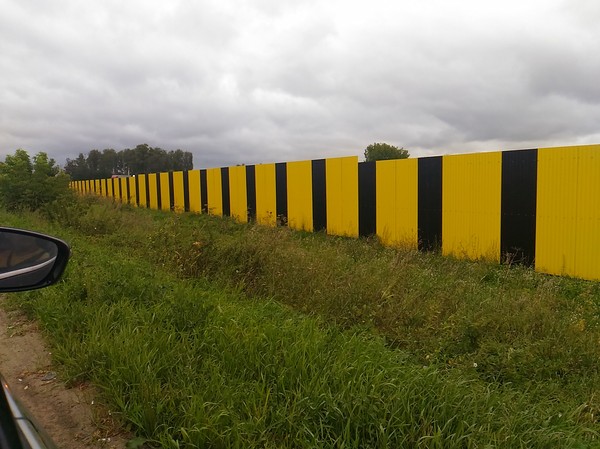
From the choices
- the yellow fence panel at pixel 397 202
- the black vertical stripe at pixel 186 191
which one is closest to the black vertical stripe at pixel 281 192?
the yellow fence panel at pixel 397 202

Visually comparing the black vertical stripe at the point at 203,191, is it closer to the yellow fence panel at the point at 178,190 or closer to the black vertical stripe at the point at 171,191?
the yellow fence panel at the point at 178,190

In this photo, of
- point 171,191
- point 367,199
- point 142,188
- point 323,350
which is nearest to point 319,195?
point 367,199

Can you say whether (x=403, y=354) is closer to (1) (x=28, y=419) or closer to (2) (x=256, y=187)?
(1) (x=28, y=419)

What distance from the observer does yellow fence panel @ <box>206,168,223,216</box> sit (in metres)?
14.9

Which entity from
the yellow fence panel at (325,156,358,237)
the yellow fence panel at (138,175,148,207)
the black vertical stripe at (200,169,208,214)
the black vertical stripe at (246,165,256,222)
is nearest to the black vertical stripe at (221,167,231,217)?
the black vertical stripe at (246,165,256,222)

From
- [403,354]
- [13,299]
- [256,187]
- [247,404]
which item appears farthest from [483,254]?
[256,187]

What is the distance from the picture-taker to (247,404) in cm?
221

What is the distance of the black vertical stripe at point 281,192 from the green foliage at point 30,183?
7.20 m

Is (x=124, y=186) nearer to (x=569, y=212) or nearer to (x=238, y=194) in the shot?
(x=238, y=194)

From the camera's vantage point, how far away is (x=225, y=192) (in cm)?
1455

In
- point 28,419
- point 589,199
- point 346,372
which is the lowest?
point 346,372

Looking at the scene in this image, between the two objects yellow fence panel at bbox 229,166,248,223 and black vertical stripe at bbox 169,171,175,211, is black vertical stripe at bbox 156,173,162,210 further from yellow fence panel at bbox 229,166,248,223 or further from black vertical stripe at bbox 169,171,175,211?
yellow fence panel at bbox 229,166,248,223

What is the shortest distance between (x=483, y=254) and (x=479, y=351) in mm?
4001

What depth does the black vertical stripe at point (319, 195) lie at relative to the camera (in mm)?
10039
